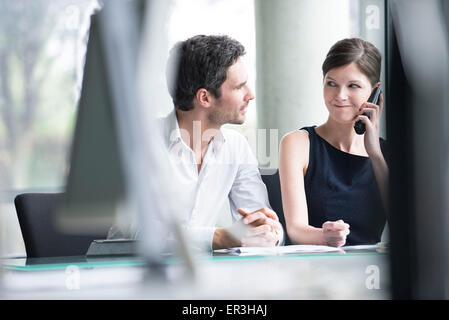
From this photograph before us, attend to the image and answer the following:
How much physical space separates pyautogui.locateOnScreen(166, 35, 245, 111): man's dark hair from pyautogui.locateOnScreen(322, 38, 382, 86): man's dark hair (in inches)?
5.3

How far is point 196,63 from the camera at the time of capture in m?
0.91

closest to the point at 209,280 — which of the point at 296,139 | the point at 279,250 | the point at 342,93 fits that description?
the point at 279,250

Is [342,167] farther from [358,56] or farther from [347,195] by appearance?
[358,56]

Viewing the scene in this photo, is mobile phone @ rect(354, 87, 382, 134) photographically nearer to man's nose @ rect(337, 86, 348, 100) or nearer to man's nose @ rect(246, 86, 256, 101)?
man's nose @ rect(337, 86, 348, 100)

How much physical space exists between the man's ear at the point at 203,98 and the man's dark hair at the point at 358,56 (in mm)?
172

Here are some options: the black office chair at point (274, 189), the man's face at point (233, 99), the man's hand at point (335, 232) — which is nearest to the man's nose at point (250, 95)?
the man's face at point (233, 99)

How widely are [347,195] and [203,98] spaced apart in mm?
254

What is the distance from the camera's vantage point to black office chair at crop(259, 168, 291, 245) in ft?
2.98

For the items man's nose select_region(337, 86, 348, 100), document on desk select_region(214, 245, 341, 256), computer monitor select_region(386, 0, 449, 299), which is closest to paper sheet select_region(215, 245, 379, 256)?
document on desk select_region(214, 245, 341, 256)

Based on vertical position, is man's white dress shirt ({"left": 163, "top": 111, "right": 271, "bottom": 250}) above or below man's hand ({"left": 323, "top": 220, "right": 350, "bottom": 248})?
above

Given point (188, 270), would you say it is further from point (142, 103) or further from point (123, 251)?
point (142, 103)

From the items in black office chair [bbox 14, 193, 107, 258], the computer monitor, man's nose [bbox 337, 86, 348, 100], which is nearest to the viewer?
the computer monitor

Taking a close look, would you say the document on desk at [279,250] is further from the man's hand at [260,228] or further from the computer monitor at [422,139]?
the computer monitor at [422,139]
